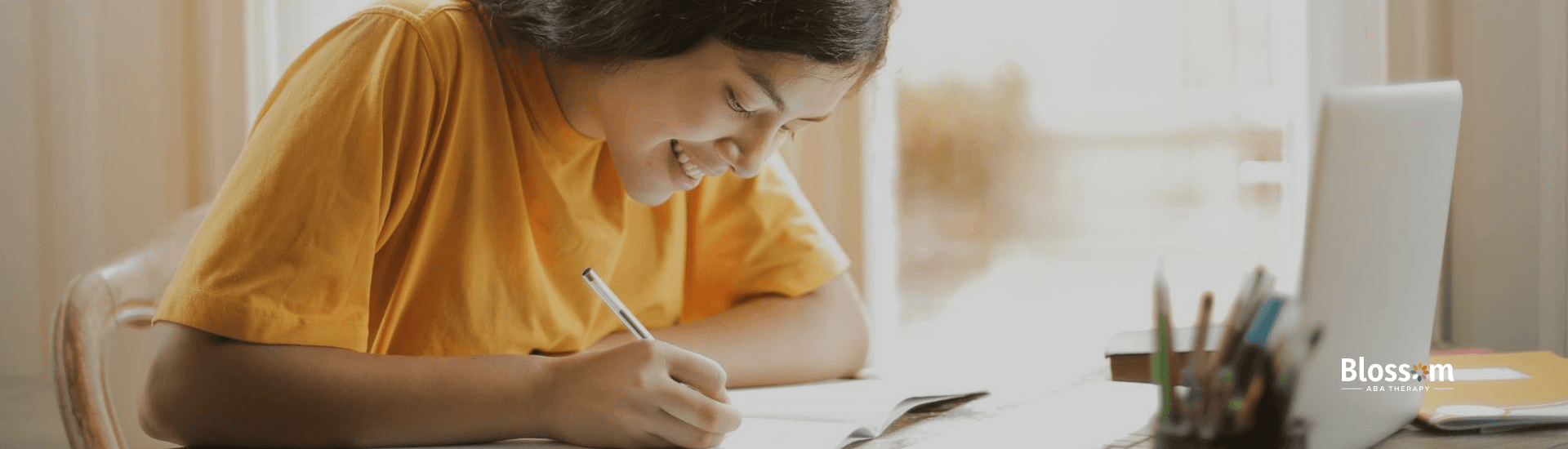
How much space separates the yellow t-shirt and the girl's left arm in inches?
0.9

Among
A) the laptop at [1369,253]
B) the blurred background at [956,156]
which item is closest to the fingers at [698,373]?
the laptop at [1369,253]

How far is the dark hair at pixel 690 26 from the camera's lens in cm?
81

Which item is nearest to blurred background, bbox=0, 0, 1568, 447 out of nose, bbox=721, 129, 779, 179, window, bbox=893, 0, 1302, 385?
window, bbox=893, 0, 1302, 385

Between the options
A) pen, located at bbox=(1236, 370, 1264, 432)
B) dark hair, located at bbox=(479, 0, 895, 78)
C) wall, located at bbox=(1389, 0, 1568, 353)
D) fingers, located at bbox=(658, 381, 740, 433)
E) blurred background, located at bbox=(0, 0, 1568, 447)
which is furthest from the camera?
blurred background, located at bbox=(0, 0, 1568, 447)

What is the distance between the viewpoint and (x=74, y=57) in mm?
1699

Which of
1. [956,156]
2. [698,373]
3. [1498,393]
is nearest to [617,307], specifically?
[698,373]

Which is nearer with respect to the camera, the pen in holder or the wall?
the pen in holder

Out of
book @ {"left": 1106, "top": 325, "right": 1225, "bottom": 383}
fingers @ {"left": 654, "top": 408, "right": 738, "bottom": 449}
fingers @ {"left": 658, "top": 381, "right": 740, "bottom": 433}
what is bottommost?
book @ {"left": 1106, "top": 325, "right": 1225, "bottom": 383}

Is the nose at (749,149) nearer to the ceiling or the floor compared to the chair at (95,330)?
nearer to the ceiling

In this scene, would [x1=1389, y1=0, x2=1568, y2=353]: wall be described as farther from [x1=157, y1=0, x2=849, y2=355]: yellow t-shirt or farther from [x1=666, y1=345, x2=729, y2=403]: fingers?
[x1=666, y1=345, x2=729, y2=403]: fingers

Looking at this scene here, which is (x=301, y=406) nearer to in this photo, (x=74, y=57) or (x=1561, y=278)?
(x=74, y=57)

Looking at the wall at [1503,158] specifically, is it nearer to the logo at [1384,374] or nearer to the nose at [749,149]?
the logo at [1384,374]

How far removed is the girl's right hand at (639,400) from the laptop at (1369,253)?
0.49ft

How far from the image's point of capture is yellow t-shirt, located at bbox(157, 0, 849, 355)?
72 cm
